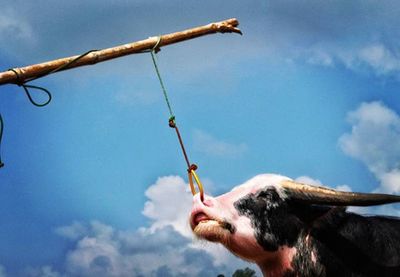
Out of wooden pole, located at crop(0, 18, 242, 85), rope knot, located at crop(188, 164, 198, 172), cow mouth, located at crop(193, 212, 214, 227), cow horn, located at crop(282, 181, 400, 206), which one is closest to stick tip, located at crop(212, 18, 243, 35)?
wooden pole, located at crop(0, 18, 242, 85)

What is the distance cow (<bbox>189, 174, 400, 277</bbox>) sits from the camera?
625 centimetres

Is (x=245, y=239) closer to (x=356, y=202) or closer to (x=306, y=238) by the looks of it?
(x=306, y=238)

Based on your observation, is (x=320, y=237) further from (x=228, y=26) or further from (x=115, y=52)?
(x=115, y=52)

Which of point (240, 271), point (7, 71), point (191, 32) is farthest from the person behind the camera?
point (240, 271)

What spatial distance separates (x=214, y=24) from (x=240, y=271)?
5.50 m

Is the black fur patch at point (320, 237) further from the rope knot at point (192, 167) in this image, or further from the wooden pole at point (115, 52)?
the wooden pole at point (115, 52)

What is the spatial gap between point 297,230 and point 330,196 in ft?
1.34

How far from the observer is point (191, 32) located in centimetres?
673

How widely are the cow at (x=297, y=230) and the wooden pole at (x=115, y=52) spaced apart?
139cm

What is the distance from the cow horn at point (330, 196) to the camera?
618 centimetres

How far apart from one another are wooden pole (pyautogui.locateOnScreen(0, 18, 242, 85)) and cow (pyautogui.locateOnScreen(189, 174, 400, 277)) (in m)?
1.39

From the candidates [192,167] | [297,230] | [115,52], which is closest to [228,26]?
[115,52]

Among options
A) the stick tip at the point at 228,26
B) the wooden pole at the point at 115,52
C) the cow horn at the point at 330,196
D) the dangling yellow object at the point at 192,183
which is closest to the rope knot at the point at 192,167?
the dangling yellow object at the point at 192,183

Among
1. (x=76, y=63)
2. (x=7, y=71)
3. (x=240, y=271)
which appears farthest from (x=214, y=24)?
(x=240, y=271)
